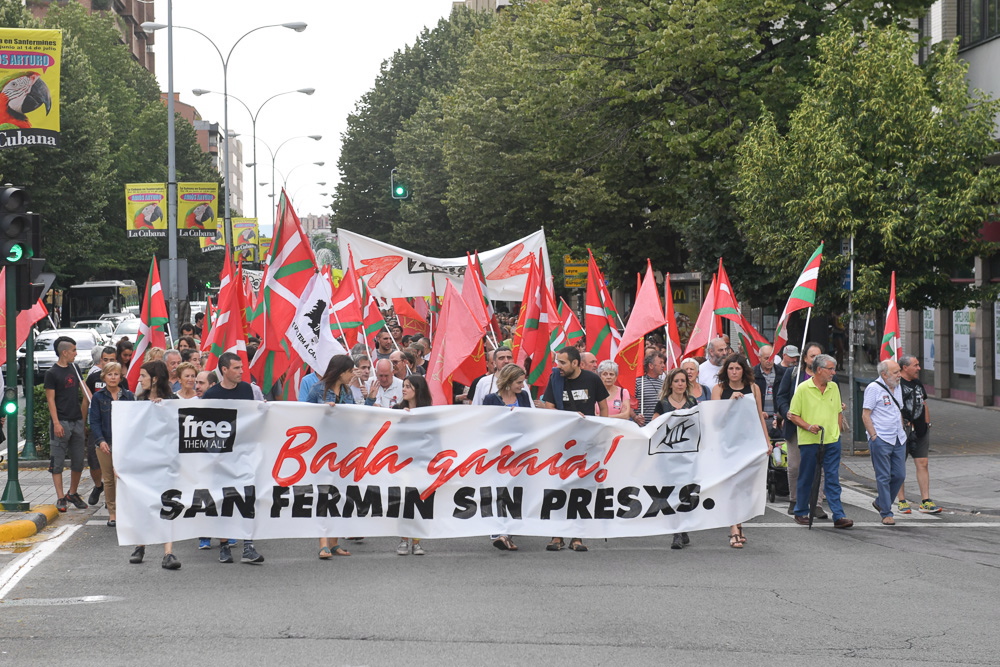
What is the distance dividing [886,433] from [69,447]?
8.09 metres

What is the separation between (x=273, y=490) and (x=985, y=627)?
533cm

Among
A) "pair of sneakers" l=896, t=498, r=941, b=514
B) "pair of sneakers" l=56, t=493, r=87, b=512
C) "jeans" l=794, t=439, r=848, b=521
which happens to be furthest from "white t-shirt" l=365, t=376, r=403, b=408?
"pair of sneakers" l=896, t=498, r=941, b=514

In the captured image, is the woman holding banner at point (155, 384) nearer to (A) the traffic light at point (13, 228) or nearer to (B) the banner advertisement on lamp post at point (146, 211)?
(A) the traffic light at point (13, 228)

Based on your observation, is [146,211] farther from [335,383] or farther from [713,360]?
[335,383]

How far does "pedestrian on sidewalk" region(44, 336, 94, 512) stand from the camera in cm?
1219

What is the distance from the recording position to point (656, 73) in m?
24.1

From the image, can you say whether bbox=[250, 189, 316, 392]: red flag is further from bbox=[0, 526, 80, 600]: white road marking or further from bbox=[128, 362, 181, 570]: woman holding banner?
bbox=[0, 526, 80, 600]: white road marking

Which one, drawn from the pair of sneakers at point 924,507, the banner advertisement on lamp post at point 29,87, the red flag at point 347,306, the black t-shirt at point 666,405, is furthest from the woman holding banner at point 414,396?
the banner advertisement on lamp post at point 29,87

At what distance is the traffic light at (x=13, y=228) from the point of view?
1216cm

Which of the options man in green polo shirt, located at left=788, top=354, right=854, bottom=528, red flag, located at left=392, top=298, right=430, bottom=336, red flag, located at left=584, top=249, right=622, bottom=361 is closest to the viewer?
man in green polo shirt, located at left=788, top=354, right=854, bottom=528

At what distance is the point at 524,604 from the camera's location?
7969 millimetres

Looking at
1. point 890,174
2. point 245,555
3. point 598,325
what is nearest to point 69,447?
point 245,555

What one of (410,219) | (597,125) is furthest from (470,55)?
(597,125)

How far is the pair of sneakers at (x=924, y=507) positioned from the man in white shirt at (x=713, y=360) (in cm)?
238
